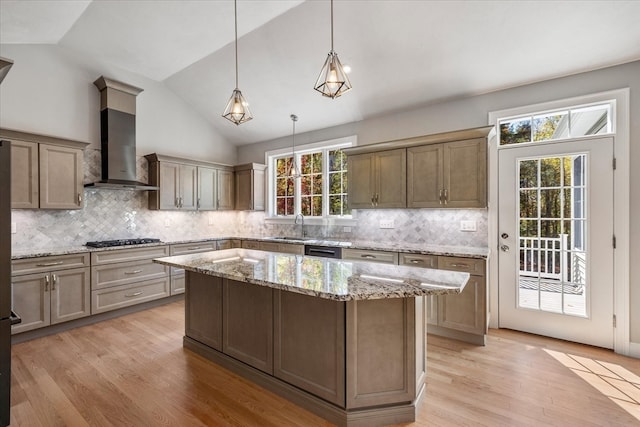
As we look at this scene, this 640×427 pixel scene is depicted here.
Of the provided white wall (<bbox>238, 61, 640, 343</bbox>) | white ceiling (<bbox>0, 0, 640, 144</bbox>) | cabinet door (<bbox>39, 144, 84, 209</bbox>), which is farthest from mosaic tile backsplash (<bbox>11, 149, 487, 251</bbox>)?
white ceiling (<bbox>0, 0, 640, 144</bbox>)

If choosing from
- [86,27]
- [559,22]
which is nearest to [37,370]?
[86,27]

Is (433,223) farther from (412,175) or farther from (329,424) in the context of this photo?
(329,424)

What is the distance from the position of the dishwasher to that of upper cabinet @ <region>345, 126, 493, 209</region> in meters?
0.67

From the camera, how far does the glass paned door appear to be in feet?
9.53

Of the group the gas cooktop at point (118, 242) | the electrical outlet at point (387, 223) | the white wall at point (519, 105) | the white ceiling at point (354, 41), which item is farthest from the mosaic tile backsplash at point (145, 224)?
the white ceiling at point (354, 41)

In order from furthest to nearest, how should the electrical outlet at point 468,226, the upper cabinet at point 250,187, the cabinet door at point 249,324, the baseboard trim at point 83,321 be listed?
the upper cabinet at point 250,187 → the electrical outlet at point 468,226 → the baseboard trim at point 83,321 → the cabinet door at point 249,324

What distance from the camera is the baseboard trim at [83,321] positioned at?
10.4 feet

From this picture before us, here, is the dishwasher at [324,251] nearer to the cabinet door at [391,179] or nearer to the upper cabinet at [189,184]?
the cabinet door at [391,179]

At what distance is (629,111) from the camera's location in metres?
2.77

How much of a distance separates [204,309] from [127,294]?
188cm

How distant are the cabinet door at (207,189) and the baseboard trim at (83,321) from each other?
154 cm

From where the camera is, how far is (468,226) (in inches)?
142

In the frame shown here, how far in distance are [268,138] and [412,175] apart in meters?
2.95

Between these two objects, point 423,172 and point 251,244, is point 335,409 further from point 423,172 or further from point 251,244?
point 251,244
